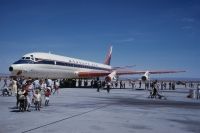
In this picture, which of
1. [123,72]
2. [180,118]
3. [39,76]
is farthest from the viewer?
[123,72]

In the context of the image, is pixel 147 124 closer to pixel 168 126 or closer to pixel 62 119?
pixel 168 126

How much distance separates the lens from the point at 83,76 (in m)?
45.2

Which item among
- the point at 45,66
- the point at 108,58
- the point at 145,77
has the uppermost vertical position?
the point at 108,58

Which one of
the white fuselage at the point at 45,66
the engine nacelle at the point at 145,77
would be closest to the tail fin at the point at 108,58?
the engine nacelle at the point at 145,77

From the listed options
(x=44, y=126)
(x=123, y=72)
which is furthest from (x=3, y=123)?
(x=123, y=72)

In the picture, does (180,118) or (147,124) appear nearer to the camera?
(147,124)

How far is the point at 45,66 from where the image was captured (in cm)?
3584

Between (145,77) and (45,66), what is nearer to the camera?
(45,66)

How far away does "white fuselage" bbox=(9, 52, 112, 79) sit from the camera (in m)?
33.1

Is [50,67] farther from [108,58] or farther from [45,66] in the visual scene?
[108,58]

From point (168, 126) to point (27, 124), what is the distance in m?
5.35

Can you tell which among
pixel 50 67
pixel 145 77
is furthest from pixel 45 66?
pixel 145 77

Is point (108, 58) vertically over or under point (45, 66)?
over

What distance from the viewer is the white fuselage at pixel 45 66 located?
33.1m
